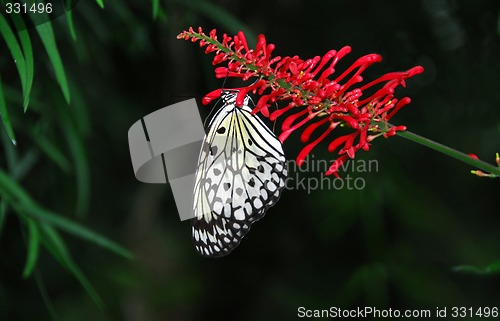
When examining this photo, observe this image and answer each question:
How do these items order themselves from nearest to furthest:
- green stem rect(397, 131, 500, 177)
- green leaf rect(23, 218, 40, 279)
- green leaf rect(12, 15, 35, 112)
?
green stem rect(397, 131, 500, 177)
green leaf rect(12, 15, 35, 112)
green leaf rect(23, 218, 40, 279)

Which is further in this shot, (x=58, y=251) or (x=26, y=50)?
(x=58, y=251)

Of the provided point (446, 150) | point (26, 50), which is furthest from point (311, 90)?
point (26, 50)

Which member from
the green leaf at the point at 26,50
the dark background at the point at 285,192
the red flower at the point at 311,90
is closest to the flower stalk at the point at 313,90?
the red flower at the point at 311,90

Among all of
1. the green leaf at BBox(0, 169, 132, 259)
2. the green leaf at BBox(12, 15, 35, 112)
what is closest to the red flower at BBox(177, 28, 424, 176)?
the green leaf at BBox(12, 15, 35, 112)

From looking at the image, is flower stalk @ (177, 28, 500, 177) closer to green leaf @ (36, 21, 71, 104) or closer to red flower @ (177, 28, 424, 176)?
red flower @ (177, 28, 424, 176)

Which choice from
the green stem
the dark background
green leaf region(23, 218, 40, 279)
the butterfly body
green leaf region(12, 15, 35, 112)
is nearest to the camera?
the green stem

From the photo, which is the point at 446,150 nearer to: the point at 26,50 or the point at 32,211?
the point at 26,50

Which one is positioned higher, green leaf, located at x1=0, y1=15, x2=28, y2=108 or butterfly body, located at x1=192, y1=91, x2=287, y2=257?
green leaf, located at x1=0, y1=15, x2=28, y2=108
